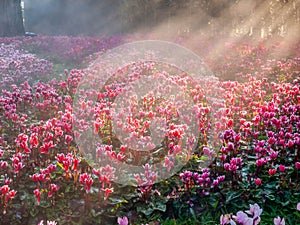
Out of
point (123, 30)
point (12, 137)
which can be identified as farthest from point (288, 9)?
point (12, 137)

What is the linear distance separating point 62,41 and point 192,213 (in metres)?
17.2

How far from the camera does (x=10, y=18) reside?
25.3 m

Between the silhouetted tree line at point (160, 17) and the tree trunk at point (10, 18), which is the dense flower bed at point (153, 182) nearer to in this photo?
the silhouetted tree line at point (160, 17)

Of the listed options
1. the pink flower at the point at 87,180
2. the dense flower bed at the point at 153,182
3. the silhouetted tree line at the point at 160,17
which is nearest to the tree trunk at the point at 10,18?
the silhouetted tree line at the point at 160,17

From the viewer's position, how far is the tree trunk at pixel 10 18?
24.9m

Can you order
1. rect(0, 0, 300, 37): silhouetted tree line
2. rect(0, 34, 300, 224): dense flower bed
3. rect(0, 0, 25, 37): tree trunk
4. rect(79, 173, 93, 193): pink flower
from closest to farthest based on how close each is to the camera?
rect(79, 173, 93, 193): pink flower
rect(0, 34, 300, 224): dense flower bed
rect(0, 0, 300, 37): silhouetted tree line
rect(0, 0, 25, 37): tree trunk

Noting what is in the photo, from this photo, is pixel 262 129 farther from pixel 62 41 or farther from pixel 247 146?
pixel 62 41

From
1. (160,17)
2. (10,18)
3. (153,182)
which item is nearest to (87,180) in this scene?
(153,182)

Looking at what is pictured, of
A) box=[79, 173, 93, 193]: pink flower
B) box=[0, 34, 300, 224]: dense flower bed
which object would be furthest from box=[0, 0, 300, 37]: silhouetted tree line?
box=[79, 173, 93, 193]: pink flower

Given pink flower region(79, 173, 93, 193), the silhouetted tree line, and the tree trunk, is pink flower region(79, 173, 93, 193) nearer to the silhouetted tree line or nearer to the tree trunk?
the silhouetted tree line

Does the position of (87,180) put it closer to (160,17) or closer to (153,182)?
(153,182)

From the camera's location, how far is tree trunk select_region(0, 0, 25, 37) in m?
24.9

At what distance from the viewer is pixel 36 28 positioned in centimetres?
3634

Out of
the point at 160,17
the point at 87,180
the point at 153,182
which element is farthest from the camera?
the point at 160,17
